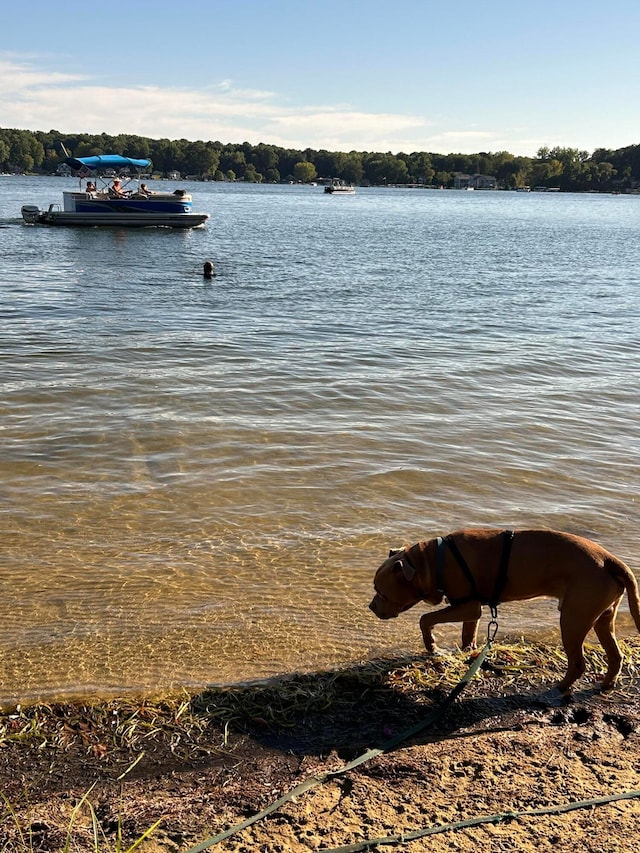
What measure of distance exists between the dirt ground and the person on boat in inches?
1770

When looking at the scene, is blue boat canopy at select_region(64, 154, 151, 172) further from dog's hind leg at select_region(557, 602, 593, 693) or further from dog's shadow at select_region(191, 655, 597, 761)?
dog's hind leg at select_region(557, 602, 593, 693)

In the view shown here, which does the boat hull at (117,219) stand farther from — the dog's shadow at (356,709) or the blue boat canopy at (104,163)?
the dog's shadow at (356,709)

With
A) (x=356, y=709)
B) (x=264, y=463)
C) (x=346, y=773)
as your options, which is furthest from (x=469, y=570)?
(x=264, y=463)

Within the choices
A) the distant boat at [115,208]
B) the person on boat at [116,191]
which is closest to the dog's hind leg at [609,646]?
the distant boat at [115,208]

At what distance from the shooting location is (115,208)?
44375 mm

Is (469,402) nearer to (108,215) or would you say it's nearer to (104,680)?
(104,680)

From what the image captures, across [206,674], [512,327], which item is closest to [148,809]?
[206,674]

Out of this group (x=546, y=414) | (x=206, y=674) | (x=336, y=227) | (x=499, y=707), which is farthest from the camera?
(x=336, y=227)

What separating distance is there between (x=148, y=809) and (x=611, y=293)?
27.6m

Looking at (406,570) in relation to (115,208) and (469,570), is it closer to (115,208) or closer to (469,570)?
(469,570)

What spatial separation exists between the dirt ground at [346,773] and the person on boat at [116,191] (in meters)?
45.0

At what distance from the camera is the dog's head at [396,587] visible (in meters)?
4.62

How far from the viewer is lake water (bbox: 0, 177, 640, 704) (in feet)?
17.3

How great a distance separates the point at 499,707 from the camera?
4332 mm
